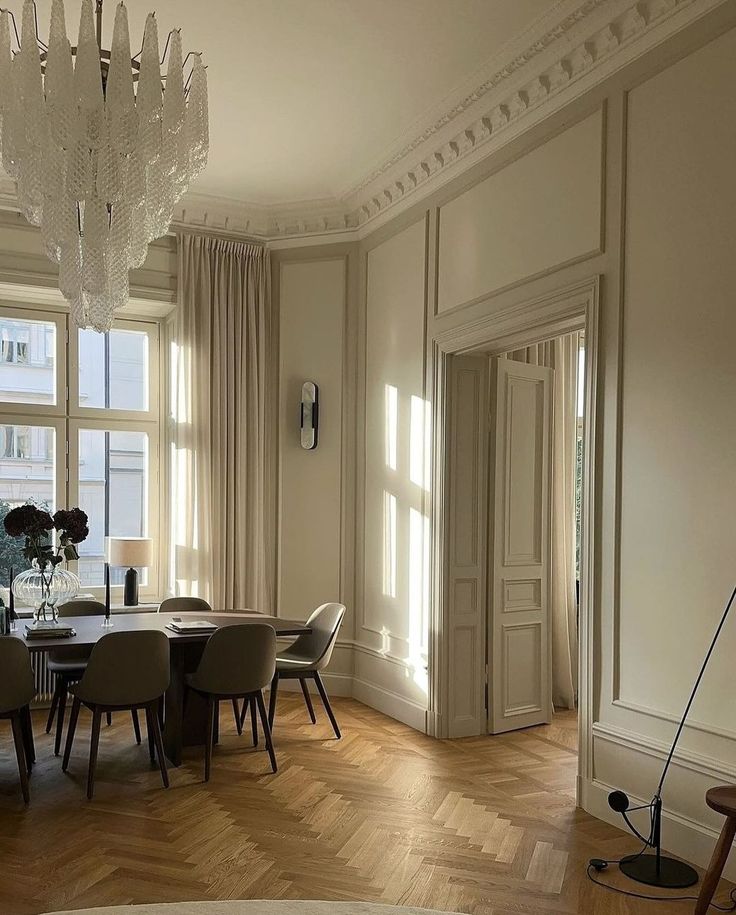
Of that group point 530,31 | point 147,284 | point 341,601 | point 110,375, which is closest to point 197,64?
point 530,31

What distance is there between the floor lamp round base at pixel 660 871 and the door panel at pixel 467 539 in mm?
1981

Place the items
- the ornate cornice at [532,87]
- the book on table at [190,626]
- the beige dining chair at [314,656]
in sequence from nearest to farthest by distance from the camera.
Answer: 1. the ornate cornice at [532,87]
2. the book on table at [190,626]
3. the beige dining chair at [314,656]

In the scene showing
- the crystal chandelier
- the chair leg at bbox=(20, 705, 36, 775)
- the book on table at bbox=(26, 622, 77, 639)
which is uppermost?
the crystal chandelier

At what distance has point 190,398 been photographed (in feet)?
21.3

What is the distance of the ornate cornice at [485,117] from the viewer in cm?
387

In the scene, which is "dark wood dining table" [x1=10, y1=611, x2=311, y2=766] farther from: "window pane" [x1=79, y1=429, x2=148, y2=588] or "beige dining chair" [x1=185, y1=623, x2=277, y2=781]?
"window pane" [x1=79, y1=429, x2=148, y2=588]

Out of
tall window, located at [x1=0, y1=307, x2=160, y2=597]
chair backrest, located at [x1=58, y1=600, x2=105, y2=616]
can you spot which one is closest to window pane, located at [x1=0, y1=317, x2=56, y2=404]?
tall window, located at [x1=0, y1=307, x2=160, y2=597]

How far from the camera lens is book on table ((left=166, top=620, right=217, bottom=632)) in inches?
187

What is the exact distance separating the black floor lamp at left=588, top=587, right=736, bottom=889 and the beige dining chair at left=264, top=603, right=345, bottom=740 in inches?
82.4

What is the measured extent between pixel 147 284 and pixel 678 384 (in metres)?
→ 4.26

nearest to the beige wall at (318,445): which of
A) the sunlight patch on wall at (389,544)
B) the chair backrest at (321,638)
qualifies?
the sunlight patch on wall at (389,544)

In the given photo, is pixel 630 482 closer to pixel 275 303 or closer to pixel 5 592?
pixel 275 303

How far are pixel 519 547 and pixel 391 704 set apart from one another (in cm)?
141

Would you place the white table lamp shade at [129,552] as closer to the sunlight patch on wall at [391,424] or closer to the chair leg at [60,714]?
the chair leg at [60,714]
